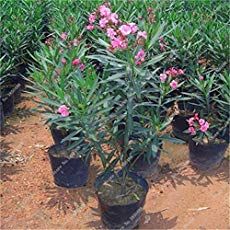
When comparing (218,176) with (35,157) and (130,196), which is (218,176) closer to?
(130,196)

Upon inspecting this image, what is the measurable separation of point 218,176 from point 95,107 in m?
1.47

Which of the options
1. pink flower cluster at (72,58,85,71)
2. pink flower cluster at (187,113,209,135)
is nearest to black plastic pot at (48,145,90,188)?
pink flower cluster at (72,58,85,71)

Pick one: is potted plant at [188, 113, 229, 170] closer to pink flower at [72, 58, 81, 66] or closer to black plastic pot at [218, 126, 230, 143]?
black plastic pot at [218, 126, 230, 143]

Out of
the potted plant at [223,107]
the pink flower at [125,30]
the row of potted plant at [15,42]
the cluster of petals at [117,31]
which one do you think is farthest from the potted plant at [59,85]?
the potted plant at [223,107]

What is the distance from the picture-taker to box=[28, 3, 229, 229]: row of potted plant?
2432 millimetres

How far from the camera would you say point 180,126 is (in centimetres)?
386

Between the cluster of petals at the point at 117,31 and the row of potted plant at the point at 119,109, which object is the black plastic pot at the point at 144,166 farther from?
the cluster of petals at the point at 117,31

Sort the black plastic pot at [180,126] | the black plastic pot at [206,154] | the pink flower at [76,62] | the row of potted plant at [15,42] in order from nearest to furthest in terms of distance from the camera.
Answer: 1. the pink flower at [76,62]
2. the black plastic pot at [206,154]
3. the black plastic pot at [180,126]
4. the row of potted plant at [15,42]

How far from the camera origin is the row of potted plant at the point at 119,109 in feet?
7.98

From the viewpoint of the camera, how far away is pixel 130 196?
279 centimetres

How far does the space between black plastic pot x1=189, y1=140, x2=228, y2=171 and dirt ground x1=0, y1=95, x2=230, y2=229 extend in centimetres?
6

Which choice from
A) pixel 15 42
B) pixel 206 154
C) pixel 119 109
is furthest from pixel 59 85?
pixel 15 42

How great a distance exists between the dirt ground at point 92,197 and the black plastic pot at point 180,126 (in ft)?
0.37

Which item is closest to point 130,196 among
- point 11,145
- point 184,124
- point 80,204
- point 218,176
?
point 80,204
